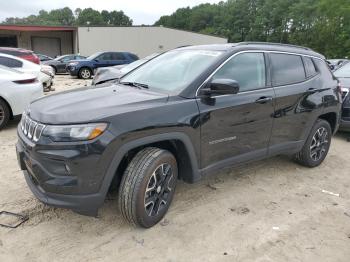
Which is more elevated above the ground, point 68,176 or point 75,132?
point 75,132

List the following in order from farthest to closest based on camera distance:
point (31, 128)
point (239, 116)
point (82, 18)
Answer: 1. point (82, 18)
2. point (239, 116)
3. point (31, 128)

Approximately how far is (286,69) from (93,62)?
49.8 ft

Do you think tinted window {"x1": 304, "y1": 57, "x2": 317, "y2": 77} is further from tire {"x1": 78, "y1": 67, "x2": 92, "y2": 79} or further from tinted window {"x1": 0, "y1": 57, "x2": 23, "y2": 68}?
tire {"x1": 78, "y1": 67, "x2": 92, "y2": 79}

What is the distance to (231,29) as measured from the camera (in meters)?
90.0

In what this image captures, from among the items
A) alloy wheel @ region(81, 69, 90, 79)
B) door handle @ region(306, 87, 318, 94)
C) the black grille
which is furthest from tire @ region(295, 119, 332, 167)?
alloy wheel @ region(81, 69, 90, 79)

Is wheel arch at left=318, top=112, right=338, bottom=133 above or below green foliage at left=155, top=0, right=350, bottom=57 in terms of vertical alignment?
below

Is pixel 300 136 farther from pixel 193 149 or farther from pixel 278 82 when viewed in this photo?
pixel 193 149

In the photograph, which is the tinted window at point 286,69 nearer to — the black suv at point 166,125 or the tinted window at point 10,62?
the black suv at point 166,125

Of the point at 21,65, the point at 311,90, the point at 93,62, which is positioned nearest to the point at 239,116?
the point at 311,90

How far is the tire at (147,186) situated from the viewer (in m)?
2.95

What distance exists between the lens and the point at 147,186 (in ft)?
9.91

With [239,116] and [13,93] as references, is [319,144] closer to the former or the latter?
[239,116]

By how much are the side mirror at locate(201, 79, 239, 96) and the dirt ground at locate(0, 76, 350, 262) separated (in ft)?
4.02

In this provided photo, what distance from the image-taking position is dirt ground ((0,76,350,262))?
2.88 metres
